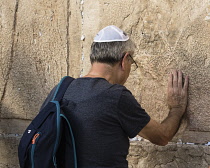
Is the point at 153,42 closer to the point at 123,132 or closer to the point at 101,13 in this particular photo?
the point at 101,13

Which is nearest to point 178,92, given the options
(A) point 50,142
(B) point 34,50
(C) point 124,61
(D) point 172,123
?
(D) point 172,123

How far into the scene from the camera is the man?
1.74 meters

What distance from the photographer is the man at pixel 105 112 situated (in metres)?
1.74

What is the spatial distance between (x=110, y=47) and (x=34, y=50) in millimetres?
956

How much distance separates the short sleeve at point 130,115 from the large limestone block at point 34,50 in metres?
0.90

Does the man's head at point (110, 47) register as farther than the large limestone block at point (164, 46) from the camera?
No

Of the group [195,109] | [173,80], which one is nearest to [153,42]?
[173,80]

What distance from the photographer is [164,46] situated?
7.64 ft

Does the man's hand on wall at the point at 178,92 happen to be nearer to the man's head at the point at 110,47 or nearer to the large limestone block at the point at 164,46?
the large limestone block at the point at 164,46

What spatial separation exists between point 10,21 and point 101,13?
723 millimetres

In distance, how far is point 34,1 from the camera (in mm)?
2670

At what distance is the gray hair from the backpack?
0.27m

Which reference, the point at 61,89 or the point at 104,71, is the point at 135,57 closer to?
the point at 104,71

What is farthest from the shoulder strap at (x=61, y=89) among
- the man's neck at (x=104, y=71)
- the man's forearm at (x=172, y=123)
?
the man's forearm at (x=172, y=123)
